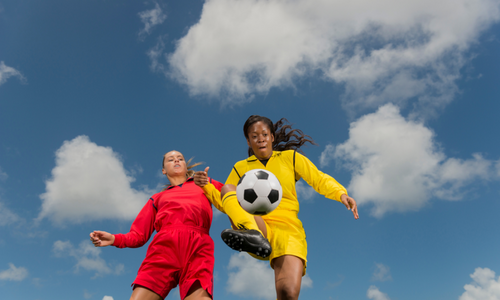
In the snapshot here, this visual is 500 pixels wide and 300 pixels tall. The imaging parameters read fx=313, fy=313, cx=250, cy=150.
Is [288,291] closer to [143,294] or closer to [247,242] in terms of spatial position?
[247,242]

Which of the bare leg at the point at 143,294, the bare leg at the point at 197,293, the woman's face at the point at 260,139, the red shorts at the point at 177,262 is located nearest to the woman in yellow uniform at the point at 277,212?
the woman's face at the point at 260,139

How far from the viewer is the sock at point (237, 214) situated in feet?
13.7

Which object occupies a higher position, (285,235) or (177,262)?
(285,235)

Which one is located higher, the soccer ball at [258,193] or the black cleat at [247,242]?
the soccer ball at [258,193]

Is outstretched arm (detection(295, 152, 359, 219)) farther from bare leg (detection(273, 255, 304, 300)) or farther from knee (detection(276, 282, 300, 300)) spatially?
knee (detection(276, 282, 300, 300))

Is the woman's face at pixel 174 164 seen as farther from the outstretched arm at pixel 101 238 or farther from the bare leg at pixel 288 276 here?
the bare leg at pixel 288 276

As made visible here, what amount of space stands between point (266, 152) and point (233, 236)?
180cm

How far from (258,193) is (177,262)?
5.72 feet

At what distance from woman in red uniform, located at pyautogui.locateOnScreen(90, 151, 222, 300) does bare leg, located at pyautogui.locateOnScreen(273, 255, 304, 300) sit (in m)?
1.02

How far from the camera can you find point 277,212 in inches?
189

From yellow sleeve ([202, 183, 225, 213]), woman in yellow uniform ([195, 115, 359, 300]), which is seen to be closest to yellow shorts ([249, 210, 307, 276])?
woman in yellow uniform ([195, 115, 359, 300])

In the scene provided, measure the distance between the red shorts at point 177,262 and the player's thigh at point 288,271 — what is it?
1018mm

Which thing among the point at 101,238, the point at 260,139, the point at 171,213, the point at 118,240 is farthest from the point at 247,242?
the point at 101,238

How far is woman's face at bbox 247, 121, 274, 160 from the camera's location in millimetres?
5242
